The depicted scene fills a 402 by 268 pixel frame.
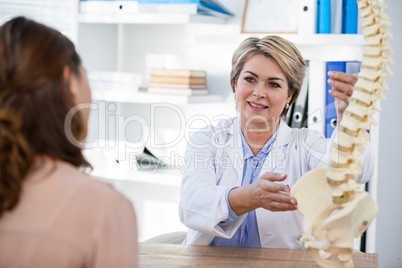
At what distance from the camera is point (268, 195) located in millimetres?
1401

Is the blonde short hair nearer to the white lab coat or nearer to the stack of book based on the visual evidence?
the white lab coat

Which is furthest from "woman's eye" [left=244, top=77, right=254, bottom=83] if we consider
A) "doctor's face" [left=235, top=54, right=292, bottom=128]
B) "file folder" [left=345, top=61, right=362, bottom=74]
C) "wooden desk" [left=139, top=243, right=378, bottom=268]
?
"wooden desk" [left=139, top=243, right=378, bottom=268]

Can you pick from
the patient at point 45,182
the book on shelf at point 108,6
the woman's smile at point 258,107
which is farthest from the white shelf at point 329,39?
the patient at point 45,182

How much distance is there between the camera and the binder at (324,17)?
242 centimetres

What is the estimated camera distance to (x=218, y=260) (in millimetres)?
1440

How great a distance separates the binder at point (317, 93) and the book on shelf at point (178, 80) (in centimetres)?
60

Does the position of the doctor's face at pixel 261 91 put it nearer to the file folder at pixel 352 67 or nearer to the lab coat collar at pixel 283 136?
the lab coat collar at pixel 283 136

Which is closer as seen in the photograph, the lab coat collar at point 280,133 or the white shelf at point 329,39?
the lab coat collar at point 280,133

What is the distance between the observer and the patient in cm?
78

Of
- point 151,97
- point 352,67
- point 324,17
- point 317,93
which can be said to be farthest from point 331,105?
point 151,97

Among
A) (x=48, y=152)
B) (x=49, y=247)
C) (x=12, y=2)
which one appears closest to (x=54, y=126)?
(x=48, y=152)

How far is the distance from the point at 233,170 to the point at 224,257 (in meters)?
0.54

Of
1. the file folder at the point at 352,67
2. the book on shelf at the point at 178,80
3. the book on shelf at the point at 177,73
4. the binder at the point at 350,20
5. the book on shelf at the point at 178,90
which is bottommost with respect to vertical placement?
the book on shelf at the point at 178,90

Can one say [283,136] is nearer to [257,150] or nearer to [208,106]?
[257,150]
